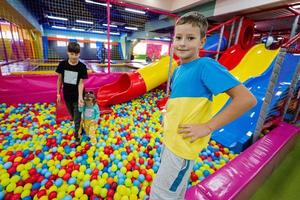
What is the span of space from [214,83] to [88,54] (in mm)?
17829

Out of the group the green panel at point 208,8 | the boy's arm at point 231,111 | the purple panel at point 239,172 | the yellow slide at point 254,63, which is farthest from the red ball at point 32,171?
the green panel at point 208,8

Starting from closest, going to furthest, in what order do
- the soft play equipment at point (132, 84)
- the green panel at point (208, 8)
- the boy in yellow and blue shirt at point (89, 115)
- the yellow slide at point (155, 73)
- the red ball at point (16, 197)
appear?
the red ball at point (16, 197) < the boy in yellow and blue shirt at point (89, 115) < the soft play equipment at point (132, 84) < the yellow slide at point (155, 73) < the green panel at point (208, 8)

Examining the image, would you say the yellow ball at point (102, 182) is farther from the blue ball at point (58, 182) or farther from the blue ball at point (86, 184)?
the blue ball at point (58, 182)

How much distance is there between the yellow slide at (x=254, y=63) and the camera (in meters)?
3.31

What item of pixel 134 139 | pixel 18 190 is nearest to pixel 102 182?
pixel 18 190

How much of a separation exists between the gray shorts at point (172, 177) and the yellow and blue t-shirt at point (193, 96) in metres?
0.04

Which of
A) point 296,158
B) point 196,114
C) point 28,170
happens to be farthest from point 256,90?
point 28,170

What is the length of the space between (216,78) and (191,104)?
0.17 metres

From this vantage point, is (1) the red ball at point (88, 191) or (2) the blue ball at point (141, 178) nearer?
(1) the red ball at point (88, 191)

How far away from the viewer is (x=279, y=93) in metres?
2.22

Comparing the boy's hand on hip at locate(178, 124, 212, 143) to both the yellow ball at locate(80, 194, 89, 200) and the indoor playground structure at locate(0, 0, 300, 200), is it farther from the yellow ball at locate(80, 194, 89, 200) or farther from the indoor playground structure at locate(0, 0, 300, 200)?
the yellow ball at locate(80, 194, 89, 200)

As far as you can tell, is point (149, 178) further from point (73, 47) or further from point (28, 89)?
point (28, 89)

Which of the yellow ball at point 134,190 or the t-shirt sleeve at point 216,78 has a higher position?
the t-shirt sleeve at point 216,78

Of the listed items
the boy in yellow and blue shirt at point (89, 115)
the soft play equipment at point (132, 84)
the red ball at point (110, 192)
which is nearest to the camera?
the red ball at point (110, 192)
